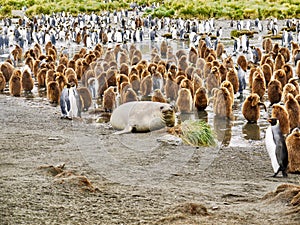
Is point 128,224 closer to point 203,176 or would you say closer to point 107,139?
point 203,176

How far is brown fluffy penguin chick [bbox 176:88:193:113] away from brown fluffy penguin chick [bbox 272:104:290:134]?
7.03ft

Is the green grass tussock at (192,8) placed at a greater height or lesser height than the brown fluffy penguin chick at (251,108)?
greater

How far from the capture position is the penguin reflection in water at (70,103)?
1022cm

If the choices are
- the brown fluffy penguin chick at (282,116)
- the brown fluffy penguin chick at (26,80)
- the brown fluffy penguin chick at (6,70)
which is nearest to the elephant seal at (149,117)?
the brown fluffy penguin chick at (282,116)

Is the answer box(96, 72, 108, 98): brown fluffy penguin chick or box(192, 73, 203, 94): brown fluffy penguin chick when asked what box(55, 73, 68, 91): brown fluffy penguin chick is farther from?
box(192, 73, 203, 94): brown fluffy penguin chick

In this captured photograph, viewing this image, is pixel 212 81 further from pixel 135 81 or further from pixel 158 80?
pixel 135 81

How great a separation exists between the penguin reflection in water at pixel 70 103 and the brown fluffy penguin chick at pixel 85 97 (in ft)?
1.58

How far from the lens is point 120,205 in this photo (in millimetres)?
4875

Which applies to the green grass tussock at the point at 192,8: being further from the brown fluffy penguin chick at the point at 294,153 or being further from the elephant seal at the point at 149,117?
the brown fluffy penguin chick at the point at 294,153

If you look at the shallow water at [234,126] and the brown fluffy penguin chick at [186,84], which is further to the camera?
the brown fluffy penguin chick at [186,84]

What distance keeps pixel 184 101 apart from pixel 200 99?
349mm

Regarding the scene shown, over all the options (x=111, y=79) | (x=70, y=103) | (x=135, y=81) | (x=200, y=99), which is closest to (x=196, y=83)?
(x=200, y=99)

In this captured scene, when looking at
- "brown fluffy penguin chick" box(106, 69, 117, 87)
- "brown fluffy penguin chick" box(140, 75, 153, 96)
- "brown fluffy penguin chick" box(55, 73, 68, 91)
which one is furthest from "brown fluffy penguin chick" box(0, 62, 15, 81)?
"brown fluffy penguin chick" box(140, 75, 153, 96)

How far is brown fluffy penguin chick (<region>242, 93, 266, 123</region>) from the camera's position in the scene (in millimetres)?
9672
